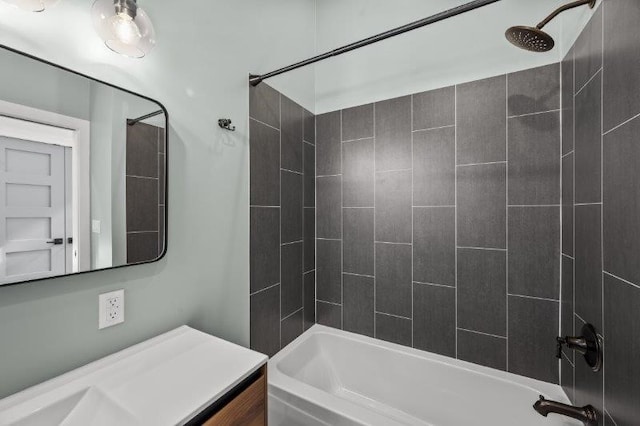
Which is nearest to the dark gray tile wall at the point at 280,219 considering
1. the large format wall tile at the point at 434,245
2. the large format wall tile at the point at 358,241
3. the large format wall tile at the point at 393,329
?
the large format wall tile at the point at 358,241

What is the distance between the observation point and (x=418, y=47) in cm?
179

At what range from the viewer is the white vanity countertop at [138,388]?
682 mm

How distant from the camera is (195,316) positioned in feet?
4.10

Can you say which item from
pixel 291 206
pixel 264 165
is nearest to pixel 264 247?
pixel 291 206

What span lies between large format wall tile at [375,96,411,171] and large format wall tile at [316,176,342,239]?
37 cm

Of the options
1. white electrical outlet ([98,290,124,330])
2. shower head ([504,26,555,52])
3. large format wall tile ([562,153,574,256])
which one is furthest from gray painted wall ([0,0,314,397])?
large format wall tile ([562,153,574,256])

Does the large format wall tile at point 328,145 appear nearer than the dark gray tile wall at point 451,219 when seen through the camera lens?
No

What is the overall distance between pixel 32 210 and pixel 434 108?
1938mm

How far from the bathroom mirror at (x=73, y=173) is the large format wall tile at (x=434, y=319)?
154 cm

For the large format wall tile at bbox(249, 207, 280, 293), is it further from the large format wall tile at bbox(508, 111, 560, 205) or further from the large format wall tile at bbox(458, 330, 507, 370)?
the large format wall tile at bbox(508, 111, 560, 205)

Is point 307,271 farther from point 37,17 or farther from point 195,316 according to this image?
point 37,17

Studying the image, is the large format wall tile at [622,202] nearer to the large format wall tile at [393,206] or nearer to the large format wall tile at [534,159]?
the large format wall tile at [534,159]

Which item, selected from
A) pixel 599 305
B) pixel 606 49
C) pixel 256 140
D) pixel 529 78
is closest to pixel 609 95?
pixel 606 49

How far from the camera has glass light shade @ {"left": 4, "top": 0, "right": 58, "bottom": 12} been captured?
2.37 feet
